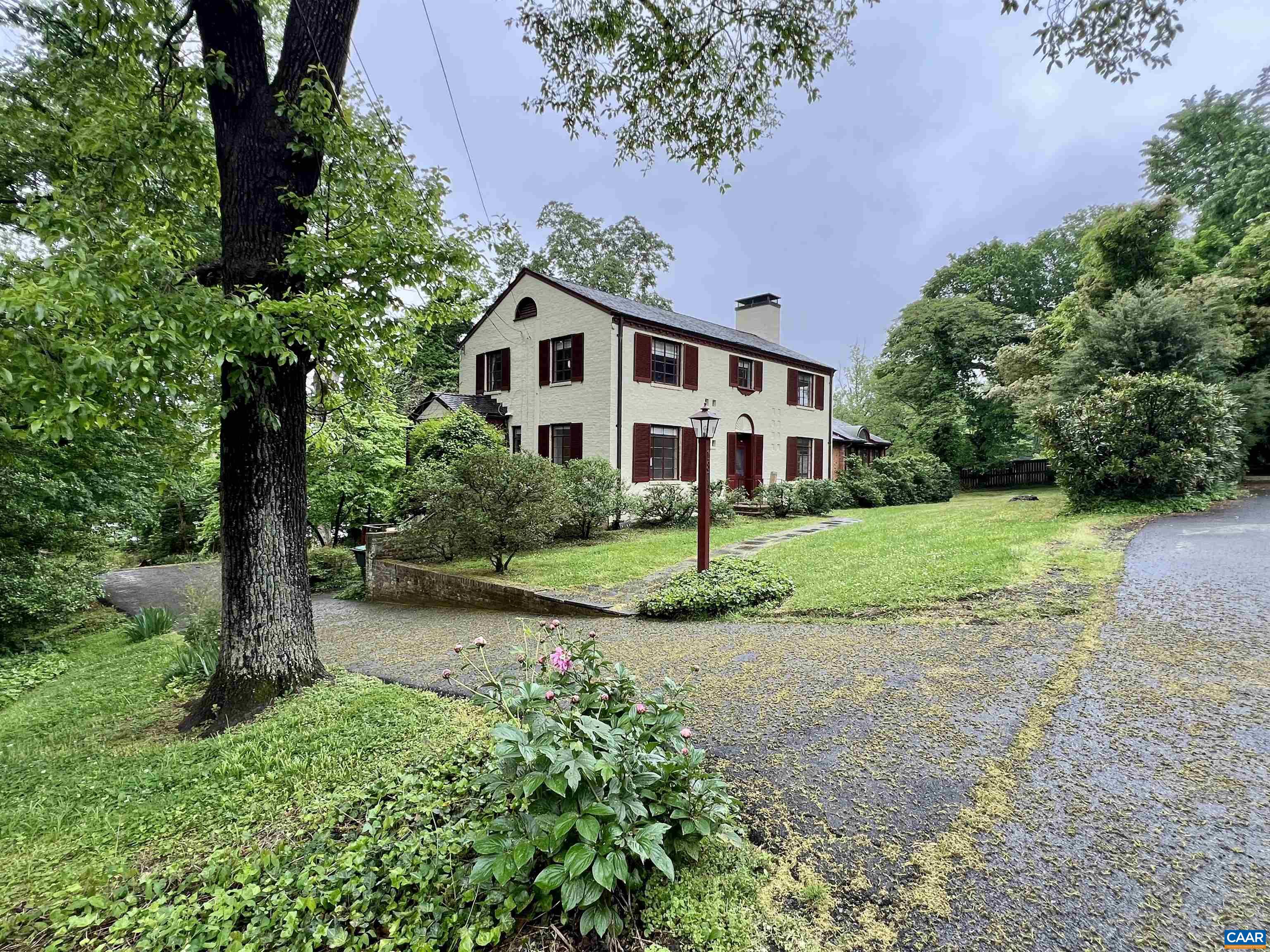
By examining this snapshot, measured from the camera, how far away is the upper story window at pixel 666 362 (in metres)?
15.3

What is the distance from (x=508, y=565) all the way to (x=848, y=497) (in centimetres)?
1285

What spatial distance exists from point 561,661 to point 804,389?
65.1 feet

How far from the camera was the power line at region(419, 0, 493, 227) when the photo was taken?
17.1ft

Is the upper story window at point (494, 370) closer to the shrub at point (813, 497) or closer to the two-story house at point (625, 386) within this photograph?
the two-story house at point (625, 386)

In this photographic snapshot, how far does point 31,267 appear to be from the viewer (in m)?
3.05

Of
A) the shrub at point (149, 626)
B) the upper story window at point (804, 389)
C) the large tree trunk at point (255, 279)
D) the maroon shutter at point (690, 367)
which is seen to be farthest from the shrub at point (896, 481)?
the shrub at point (149, 626)

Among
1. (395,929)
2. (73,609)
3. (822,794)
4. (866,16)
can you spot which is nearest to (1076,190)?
(866,16)

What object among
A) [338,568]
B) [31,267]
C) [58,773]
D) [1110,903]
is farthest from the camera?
[338,568]

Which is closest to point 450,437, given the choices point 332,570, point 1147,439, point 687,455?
point 332,570

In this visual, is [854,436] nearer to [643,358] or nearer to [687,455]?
[687,455]

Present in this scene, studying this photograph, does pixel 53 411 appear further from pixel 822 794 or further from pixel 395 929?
pixel 822 794

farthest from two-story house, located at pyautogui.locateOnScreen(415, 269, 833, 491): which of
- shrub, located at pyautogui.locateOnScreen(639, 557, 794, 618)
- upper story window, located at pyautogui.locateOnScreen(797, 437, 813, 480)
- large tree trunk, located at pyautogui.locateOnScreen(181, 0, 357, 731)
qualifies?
large tree trunk, located at pyautogui.locateOnScreen(181, 0, 357, 731)

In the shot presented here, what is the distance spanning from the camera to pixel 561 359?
609 inches

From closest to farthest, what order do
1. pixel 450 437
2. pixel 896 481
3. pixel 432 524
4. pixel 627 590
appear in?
pixel 627 590, pixel 432 524, pixel 450 437, pixel 896 481
